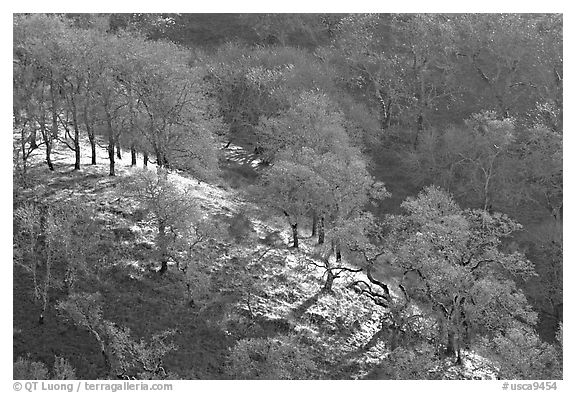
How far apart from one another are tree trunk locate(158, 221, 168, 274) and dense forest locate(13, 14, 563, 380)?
8.1 inches

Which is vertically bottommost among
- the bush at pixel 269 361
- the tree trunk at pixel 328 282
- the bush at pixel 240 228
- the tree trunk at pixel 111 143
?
the bush at pixel 269 361

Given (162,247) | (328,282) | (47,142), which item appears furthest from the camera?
(47,142)

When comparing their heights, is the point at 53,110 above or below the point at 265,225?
above

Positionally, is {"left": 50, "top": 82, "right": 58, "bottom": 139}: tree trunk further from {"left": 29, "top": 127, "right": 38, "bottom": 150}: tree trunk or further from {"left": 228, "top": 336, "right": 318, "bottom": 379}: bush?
{"left": 228, "top": 336, "right": 318, "bottom": 379}: bush

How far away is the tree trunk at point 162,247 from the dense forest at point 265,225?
207 mm

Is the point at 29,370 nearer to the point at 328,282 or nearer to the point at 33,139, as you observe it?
the point at 328,282

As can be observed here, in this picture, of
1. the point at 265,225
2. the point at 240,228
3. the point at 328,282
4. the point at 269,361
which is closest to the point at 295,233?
the point at 265,225

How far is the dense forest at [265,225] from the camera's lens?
4734 centimetres

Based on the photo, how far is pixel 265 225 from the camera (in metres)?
64.4

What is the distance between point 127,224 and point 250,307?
1334 cm

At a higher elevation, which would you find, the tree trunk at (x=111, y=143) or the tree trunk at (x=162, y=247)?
the tree trunk at (x=111, y=143)

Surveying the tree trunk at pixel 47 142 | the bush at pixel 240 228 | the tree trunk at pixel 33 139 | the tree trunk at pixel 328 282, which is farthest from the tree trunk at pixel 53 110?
the tree trunk at pixel 328 282

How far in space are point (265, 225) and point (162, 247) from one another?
14.7m

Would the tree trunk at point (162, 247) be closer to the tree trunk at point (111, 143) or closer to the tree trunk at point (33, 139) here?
the tree trunk at point (111, 143)
